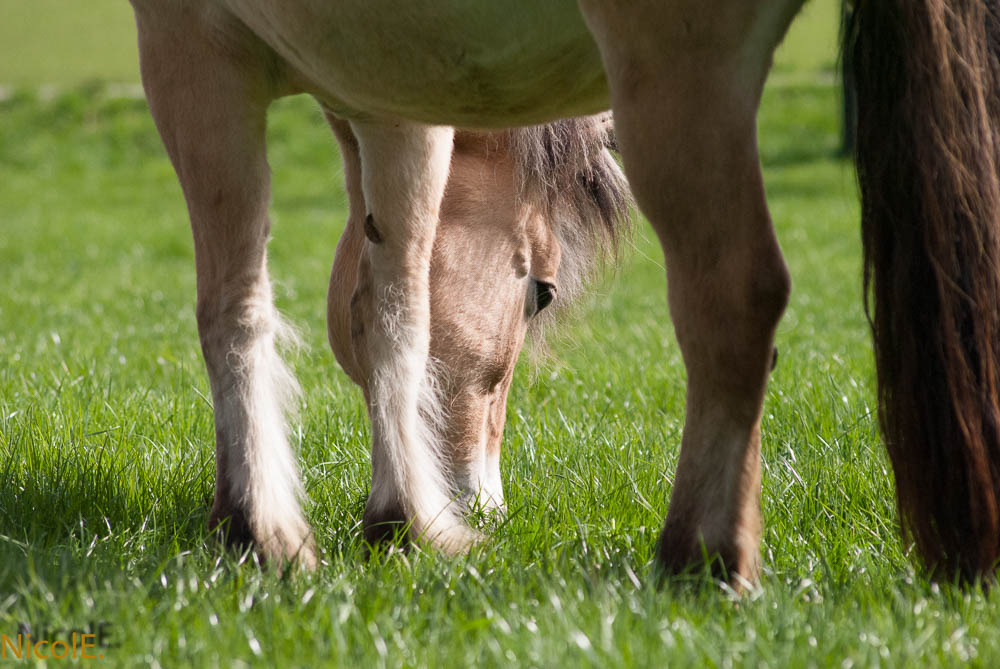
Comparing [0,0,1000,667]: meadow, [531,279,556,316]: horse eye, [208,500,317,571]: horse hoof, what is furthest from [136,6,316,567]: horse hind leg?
[531,279,556,316]: horse eye

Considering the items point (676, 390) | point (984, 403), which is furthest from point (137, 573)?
point (676, 390)

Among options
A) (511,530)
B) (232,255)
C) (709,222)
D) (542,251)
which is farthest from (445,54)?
(511,530)

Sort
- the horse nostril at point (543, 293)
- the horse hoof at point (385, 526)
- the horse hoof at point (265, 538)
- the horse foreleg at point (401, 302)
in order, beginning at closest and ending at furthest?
1. the horse hoof at point (265, 538)
2. the horse hoof at point (385, 526)
3. the horse foreleg at point (401, 302)
4. the horse nostril at point (543, 293)

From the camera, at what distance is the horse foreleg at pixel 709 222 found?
1.84 metres

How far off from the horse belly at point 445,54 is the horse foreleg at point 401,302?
0.41m

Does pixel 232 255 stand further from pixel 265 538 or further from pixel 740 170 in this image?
pixel 740 170

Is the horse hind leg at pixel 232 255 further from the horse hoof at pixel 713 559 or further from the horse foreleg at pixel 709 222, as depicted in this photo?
the horse foreleg at pixel 709 222

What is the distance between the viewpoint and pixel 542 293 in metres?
3.18

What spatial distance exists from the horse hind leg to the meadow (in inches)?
6.3

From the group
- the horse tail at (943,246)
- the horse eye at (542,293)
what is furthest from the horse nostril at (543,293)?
the horse tail at (943,246)

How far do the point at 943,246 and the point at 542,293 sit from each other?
1.43m

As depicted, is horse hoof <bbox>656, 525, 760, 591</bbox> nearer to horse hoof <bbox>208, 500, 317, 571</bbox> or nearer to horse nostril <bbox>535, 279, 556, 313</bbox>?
horse hoof <bbox>208, 500, 317, 571</bbox>

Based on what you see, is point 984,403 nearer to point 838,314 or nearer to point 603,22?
point 603,22

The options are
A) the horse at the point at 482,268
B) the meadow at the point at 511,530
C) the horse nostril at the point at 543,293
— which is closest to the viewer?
the meadow at the point at 511,530
